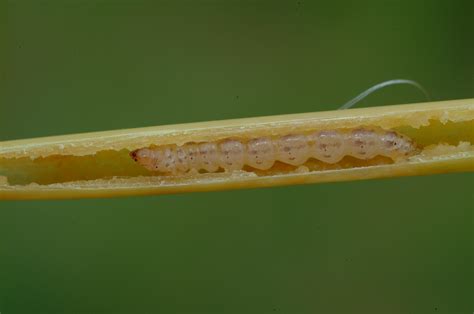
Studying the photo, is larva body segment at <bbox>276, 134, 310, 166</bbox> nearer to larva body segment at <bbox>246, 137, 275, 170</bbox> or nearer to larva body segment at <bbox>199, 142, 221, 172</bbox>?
larva body segment at <bbox>246, 137, 275, 170</bbox>

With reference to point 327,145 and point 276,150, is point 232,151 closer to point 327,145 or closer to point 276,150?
point 276,150

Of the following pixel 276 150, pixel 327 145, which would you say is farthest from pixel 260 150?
pixel 327 145

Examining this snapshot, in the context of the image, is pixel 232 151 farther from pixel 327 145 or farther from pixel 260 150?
pixel 327 145

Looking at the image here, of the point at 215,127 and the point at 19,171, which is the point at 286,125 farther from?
the point at 19,171

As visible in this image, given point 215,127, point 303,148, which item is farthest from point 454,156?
point 215,127

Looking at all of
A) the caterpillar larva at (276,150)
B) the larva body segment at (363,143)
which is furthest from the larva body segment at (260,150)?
the larva body segment at (363,143)

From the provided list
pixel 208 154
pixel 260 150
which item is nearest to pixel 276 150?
pixel 260 150

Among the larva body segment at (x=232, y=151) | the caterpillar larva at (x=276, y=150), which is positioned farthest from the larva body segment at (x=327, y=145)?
the larva body segment at (x=232, y=151)

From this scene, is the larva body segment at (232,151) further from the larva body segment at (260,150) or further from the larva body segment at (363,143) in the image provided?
the larva body segment at (363,143)

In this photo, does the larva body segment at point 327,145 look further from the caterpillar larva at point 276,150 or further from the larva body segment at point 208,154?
the larva body segment at point 208,154
